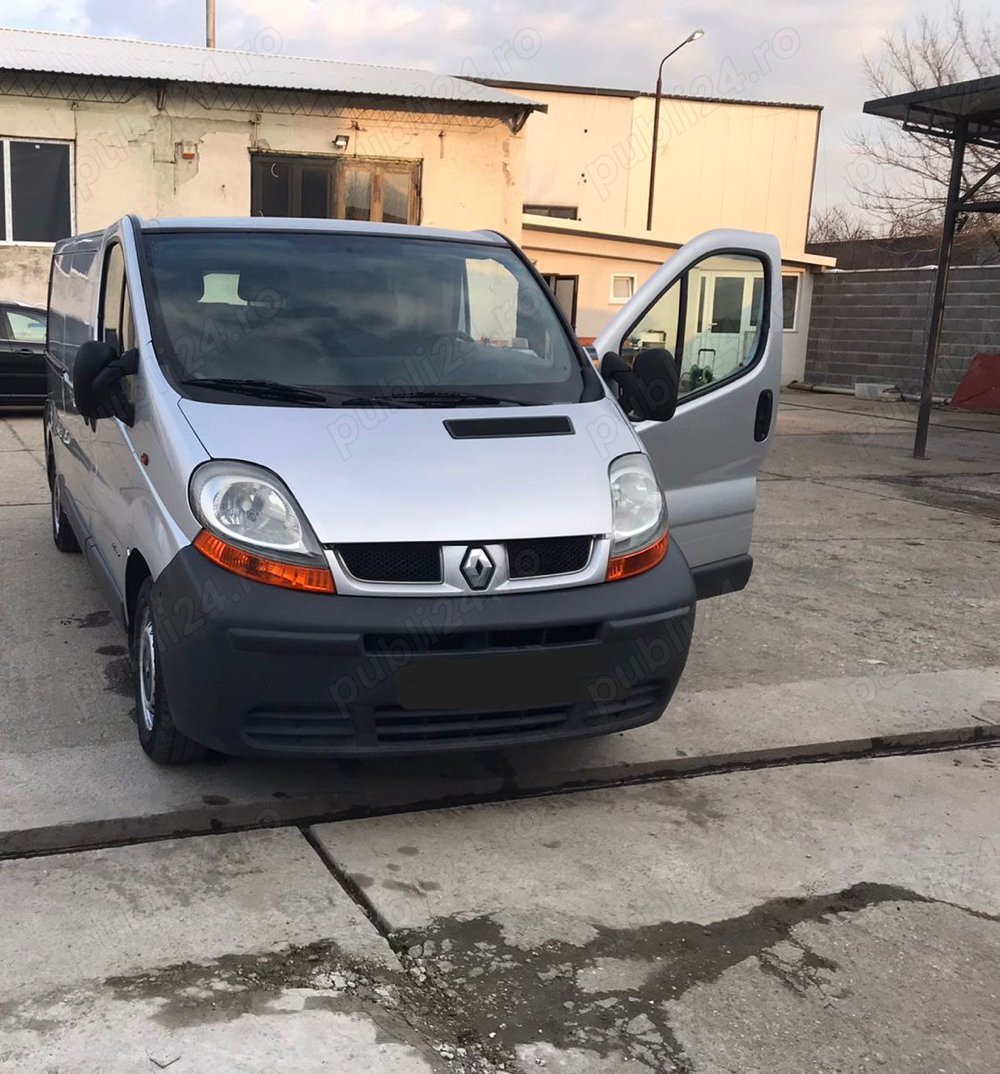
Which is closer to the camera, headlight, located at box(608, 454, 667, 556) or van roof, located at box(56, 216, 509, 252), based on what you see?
headlight, located at box(608, 454, 667, 556)

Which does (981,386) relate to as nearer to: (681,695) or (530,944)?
(681,695)

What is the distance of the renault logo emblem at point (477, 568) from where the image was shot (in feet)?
11.1

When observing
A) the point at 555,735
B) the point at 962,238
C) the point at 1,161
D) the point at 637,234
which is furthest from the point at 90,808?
the point at 962,238

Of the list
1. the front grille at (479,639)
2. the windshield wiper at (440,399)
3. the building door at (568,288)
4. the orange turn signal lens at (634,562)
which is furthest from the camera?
the building door at (568,288)

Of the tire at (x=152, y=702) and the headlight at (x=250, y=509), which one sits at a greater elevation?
the headlight at (x=250, y=509)

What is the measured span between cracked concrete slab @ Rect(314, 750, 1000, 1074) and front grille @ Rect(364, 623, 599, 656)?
0.62 meters

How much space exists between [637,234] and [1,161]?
10.8 meters

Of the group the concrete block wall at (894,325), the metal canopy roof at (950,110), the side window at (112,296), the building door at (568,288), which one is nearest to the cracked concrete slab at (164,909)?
the side window at (112,296)

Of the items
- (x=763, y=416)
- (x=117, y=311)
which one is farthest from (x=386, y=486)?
(x=763, y=416)

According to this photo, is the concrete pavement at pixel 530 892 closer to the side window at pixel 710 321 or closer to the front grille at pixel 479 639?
the front grille at pixel 479 639

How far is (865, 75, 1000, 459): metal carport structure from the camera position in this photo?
11844mm

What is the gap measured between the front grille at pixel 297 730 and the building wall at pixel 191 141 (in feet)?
46.4

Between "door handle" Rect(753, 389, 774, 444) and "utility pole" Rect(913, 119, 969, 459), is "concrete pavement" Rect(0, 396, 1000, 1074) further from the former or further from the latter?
"utility pole" Rect(913, 119, 969, 459)

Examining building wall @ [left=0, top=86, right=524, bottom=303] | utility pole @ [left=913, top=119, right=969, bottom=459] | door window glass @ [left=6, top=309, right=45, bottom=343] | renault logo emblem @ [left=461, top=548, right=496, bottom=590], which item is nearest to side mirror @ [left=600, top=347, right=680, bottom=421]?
renault logo emblem @ [left=461, top=548, right=496, bottom=590]
